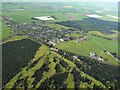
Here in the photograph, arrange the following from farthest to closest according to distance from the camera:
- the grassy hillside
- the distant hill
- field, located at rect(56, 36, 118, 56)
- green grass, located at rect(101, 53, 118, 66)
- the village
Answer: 1. the distant hill
2. the village
3. field, located at rect(56, 36, 118, 56)
4. green grass, located at rect(101, 53, 118, 66)
5. the grassy hillside

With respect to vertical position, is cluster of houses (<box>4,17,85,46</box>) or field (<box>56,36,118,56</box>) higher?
cluster of houses (<box>4,17,85,46</box>)

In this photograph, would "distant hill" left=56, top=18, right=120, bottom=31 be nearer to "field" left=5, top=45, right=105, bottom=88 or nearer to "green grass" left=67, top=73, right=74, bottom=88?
"field" left=5, top=45, right=105, bottom=88

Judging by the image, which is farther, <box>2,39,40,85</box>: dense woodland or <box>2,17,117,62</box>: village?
<box>2,17,117,62</box>: village

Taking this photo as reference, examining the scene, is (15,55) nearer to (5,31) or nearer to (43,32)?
(5,31)

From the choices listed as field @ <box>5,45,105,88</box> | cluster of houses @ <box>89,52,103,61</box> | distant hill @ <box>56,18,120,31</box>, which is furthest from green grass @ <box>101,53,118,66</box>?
distant hill @ <box>56,18,120,31</box>

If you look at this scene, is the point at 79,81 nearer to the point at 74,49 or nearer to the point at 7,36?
the point at 74,49

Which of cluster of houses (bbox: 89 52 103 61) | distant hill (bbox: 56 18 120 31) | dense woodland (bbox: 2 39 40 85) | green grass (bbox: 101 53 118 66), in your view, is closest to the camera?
dense woodland (bbox: 2 39 40 85)

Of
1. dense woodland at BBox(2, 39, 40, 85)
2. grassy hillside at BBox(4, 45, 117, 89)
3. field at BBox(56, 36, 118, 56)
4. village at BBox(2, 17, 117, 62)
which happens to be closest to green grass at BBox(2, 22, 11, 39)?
village at BBox(2, 17, 117, 62)

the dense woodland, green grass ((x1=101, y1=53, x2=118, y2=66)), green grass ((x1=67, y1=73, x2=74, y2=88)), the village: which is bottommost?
green grass ((x1=67, y1=73, x2=74, y2=88))
